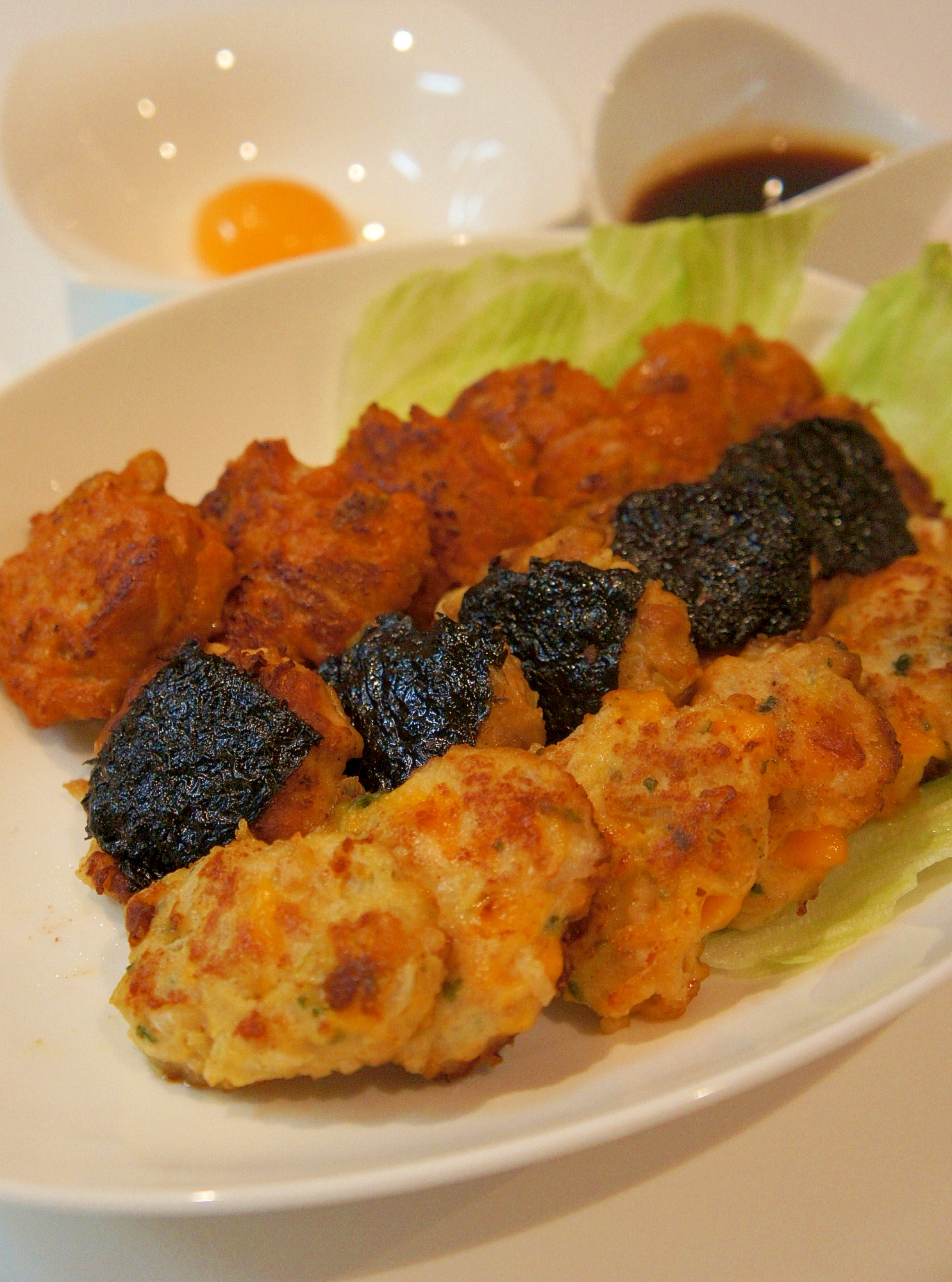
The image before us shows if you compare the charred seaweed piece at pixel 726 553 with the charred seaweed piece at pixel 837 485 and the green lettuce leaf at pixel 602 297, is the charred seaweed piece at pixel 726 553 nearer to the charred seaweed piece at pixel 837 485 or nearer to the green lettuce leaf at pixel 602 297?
the charred seaweed piece at pixel 837 485

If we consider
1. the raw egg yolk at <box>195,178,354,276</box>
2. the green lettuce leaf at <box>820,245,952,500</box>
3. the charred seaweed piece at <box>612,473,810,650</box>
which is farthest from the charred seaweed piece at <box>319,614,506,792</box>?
the raw egg yolk at <box>195,178,354,276</box>

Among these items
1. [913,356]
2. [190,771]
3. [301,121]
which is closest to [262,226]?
[301,121]

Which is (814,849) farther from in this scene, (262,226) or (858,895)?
(262,226)

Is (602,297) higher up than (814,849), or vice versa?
(602,297)

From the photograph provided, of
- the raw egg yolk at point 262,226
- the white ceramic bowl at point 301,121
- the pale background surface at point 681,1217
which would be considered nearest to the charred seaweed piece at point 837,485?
the pale background surface at point 681,1217

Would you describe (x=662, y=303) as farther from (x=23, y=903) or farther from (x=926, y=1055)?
(x=23, y=903)

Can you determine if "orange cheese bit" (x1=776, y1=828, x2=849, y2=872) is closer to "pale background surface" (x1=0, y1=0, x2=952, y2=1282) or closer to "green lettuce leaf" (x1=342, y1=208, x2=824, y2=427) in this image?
"pale background surface" (x1=0, y1=0, x2=952, y2=1282)
